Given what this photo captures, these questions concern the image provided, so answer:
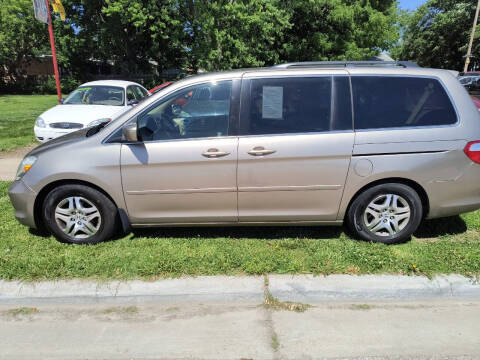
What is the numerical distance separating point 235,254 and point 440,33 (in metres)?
45.7

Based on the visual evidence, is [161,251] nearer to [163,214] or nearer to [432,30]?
[163,214]

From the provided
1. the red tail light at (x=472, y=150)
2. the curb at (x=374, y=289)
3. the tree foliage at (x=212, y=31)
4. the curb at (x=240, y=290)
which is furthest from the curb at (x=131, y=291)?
the tree foliage at (x=212, y=31)

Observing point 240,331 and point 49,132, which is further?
point 49,132

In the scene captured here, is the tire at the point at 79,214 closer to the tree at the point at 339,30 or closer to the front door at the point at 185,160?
the front door at the point at 185,160

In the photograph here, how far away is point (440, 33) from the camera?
39438mm

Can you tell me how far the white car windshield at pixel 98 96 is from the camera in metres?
8.58

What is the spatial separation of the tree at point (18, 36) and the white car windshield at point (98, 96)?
24.3m

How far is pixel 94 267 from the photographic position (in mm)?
3289

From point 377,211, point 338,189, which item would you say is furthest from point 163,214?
point 377,211

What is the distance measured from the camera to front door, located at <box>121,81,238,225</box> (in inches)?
134

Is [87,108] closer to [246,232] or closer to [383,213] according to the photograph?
[246,232]

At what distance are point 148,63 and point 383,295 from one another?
31680mm

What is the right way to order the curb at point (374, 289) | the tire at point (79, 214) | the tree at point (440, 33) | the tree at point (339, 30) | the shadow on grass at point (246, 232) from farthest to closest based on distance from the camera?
1. the tree at point (440, 33)
2. the tree at point (339, 30)
3. the shadow on grass at point (246, 232)
4. the tire at point (79, 214)
5. the curb at point (374, 289)

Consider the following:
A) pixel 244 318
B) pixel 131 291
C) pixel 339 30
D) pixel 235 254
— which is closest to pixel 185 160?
pixel 235 254
